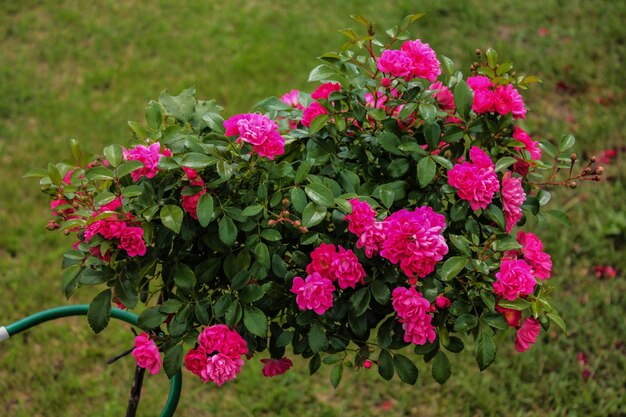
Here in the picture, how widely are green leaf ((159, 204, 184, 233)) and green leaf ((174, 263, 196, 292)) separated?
122 mm

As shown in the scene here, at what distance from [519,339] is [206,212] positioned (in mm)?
731

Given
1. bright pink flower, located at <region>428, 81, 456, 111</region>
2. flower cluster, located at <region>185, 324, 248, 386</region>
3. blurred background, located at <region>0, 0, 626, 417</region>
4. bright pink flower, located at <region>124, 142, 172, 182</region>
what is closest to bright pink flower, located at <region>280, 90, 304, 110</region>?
bright pink flower, located at <region>428, 81, 456, 111</region>

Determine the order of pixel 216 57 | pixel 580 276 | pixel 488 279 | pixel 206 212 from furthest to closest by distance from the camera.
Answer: pixel 216 57
pixel 580 276
pixel 488 279
pixel 206 212

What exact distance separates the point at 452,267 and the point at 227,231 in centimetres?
45

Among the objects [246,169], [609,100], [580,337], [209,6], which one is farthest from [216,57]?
[246,169]

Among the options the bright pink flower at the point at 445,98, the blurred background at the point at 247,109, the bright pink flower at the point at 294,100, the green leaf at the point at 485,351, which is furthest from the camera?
the blurred background at the point at 247,109

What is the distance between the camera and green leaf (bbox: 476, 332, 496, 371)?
1.46 meters

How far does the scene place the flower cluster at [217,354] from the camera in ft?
4.55

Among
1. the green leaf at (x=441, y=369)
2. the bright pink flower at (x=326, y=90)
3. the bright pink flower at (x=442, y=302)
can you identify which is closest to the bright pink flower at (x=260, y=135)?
the bright pink flower at (x=326, y=90)

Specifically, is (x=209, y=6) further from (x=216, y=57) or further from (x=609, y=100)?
(x=609, y=100)

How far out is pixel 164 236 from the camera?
4.78 ft

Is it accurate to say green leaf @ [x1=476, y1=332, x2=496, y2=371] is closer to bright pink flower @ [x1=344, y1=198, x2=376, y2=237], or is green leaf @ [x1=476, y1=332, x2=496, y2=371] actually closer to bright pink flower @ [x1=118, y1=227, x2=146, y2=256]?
bright pink flower @ [x1=344, y1=198, x2=376, y2=237]

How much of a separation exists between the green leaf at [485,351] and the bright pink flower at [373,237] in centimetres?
30

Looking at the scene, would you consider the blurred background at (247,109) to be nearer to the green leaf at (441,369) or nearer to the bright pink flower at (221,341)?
the green leaf at (441,369)
